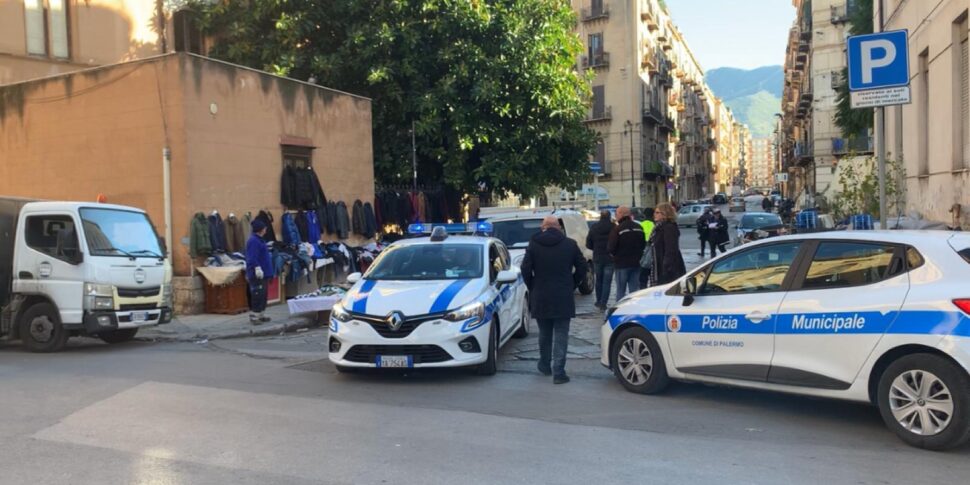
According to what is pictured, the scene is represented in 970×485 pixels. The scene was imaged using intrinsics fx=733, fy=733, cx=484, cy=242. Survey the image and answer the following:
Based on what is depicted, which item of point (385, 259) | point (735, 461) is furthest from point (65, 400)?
point (735, 461)

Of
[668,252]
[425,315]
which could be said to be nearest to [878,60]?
[668,252]

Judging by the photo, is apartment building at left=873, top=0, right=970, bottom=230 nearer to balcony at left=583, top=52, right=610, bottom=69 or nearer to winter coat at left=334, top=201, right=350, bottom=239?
winter coat at left=334, top=201, right=350, bottom=239

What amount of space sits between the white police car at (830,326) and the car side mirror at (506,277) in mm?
1711

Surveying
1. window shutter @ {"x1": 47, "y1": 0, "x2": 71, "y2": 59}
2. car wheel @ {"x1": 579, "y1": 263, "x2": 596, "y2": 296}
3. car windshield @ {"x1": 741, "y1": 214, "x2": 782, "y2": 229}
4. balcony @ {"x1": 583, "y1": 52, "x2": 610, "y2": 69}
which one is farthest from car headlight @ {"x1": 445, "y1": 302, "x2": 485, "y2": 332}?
balcony @ {"x1": 583, "y1": 52, "x2": 610, "y2": 69}

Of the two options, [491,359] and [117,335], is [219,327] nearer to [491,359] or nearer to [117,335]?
[117,335]

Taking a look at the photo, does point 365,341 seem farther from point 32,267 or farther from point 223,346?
point 32,267

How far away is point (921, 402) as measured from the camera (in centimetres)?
518

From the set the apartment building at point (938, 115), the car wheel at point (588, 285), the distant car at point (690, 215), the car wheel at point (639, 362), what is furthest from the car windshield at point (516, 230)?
the distant car at point (690, 215)

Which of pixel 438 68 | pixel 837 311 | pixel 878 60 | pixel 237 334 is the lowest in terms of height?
pixel 237 334

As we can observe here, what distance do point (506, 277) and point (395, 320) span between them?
1.63 meters

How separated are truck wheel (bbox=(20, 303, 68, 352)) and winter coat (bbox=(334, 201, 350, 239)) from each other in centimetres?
769

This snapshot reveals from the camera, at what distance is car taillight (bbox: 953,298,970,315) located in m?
4.94

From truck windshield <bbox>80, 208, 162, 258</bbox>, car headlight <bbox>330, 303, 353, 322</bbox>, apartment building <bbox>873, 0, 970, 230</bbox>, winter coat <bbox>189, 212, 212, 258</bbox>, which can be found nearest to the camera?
car headlight <bbox>330, 303, 353, 322</bbox>

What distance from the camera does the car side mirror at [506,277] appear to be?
8.56 metres
